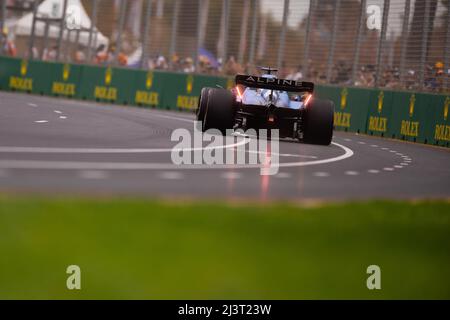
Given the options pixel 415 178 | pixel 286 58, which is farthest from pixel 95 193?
pixel 286 58

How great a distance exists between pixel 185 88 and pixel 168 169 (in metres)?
22.7

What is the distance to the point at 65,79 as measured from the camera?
4025 centimetres

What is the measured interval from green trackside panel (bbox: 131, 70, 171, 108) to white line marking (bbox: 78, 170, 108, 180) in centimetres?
2434

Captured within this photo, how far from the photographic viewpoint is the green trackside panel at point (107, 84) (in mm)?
38250

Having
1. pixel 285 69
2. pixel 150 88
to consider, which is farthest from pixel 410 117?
pixel 150 88

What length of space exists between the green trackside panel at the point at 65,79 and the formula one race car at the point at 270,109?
62.5ft

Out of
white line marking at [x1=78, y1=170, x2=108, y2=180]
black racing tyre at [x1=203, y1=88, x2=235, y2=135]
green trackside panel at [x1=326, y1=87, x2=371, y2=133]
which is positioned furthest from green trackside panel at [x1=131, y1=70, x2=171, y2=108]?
white line marking at [x1=78, y1=170, x2=108, y2=180]

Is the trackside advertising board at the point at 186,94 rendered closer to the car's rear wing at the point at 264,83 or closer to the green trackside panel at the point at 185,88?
the green trackside panel at the point at 185,88

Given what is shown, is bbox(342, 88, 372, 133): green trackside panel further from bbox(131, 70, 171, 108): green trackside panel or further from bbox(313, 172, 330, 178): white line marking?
bbox(313, 172, 330, 178): white line marking

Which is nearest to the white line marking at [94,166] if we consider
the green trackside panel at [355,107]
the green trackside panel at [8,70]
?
the green trackside panel at [355,107]

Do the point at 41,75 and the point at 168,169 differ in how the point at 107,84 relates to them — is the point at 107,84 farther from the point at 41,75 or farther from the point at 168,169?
the point at 168,169

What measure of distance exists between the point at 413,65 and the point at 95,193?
67.4 feet
